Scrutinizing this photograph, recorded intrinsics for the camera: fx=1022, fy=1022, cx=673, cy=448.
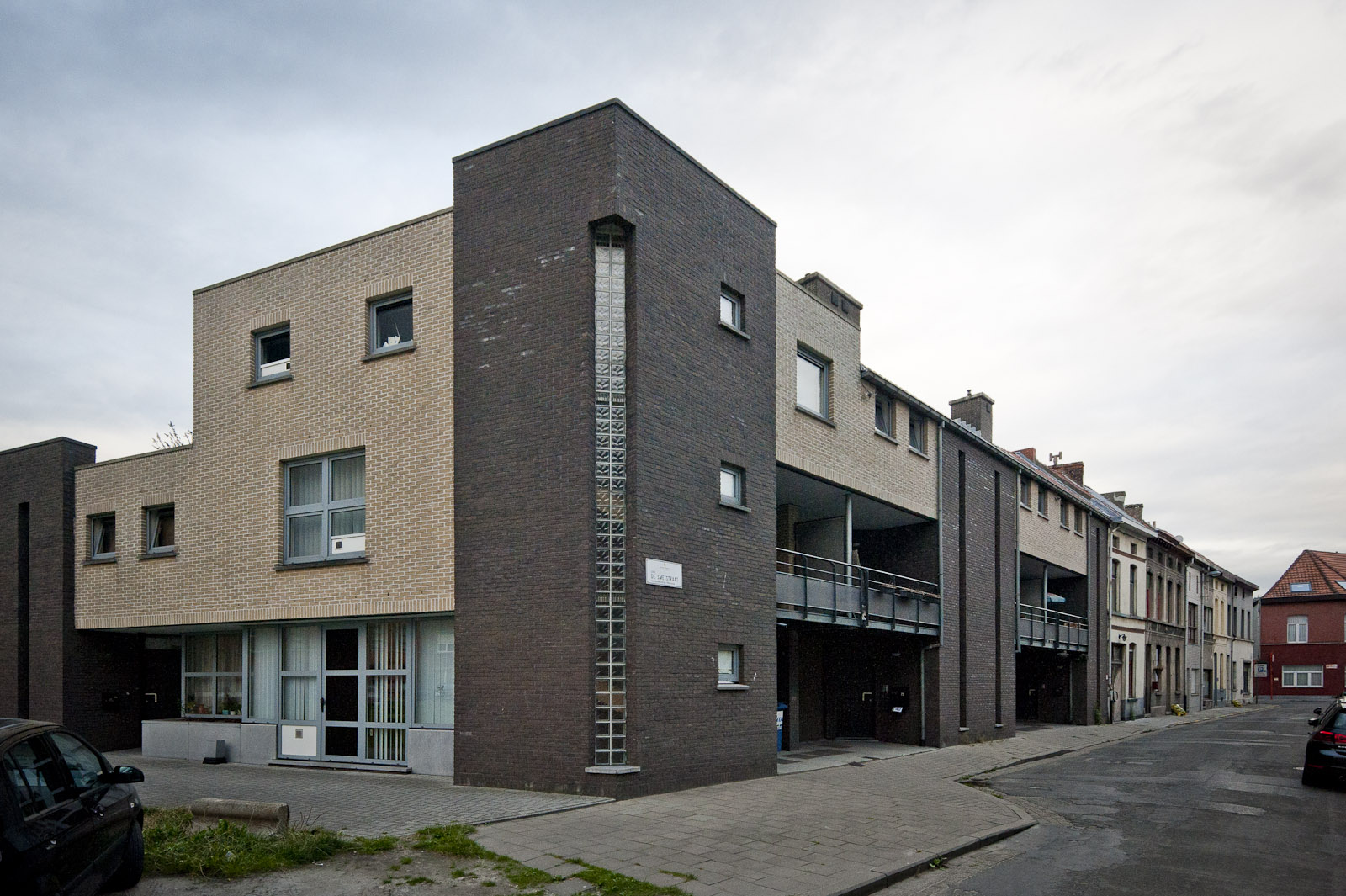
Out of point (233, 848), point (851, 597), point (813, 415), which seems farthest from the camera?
point (851, 597)

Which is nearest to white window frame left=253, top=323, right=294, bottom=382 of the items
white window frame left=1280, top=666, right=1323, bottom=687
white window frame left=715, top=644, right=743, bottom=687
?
white window frame left=715, top=644, right=743, bottom=687

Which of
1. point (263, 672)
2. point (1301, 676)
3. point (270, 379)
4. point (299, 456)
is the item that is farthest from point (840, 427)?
point (1301, 676)

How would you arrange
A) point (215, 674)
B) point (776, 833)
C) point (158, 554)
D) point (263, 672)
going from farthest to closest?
point (215, 674)
point (158, 554)
point (263, 672)
point (776, 833)

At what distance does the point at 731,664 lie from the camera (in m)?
15.8

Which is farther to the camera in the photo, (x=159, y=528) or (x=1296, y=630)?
(x=1296, y=630)

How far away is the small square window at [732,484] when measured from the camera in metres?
16.1

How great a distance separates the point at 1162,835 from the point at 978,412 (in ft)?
66.4

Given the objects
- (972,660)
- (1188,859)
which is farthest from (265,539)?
(972,660)

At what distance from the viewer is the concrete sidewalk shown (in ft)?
29.9

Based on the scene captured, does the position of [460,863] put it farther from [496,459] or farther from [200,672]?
[200,672]

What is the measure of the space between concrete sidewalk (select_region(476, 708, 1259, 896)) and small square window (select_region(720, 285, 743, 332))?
7.17 meters

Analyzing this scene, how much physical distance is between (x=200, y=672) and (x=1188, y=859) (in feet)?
58.3

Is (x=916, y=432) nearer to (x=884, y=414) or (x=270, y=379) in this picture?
(x=884, y=414)

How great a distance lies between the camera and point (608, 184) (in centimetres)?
1403
